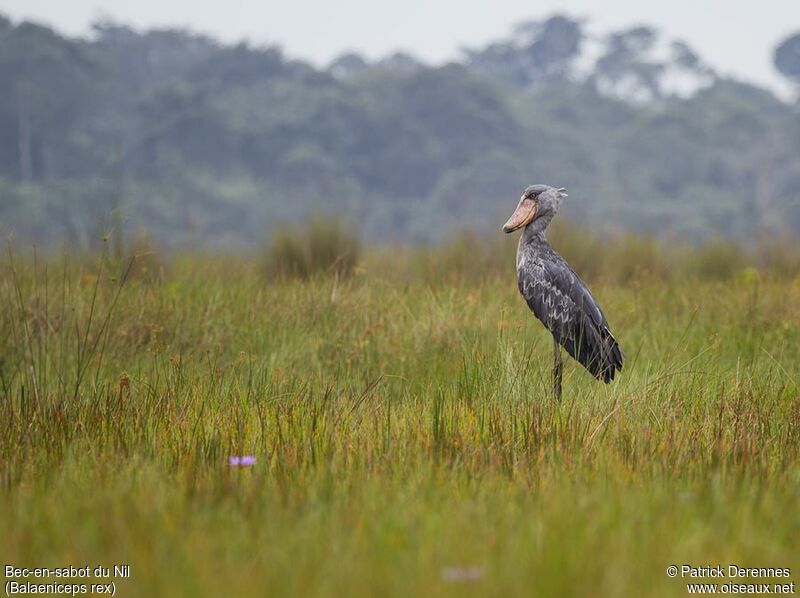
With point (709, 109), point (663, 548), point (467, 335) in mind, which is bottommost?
point (663, 548)

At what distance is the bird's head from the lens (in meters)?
5.33

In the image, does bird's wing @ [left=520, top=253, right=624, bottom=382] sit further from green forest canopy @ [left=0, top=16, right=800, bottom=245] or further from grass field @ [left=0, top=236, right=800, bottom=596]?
green forest canopy @ [left=0, top=16, right=800, bottom=245]

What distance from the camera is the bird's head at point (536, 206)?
5.33 meters

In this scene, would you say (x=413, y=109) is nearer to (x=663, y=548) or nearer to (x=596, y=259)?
(x=596, y=259)

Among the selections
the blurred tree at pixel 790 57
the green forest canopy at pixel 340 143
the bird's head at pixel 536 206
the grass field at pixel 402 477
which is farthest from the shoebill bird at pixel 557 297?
the blurred tree at pixel 790 57

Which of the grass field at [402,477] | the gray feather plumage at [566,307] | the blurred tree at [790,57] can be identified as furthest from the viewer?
the blurred tree at [790,57]

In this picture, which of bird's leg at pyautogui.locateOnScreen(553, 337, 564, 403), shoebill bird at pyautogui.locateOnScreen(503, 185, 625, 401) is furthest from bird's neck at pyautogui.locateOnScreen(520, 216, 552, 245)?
bird's leg at pyautogui.locateOnScreen(553, 337, 564, 403)

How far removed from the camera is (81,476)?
10.8ft

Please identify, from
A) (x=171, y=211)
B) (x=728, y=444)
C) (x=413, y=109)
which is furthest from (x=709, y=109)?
(x=728, y=444)

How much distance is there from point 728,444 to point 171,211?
33907mm

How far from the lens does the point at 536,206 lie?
5.35m

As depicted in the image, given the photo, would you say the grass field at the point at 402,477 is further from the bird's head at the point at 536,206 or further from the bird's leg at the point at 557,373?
the bird's head at the point at 536,206

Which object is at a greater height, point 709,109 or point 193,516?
point 709,109

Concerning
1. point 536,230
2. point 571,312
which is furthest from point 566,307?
point 536,230
